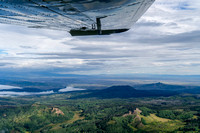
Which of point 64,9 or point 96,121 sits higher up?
point 64,9

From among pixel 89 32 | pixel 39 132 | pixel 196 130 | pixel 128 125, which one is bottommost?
pixel 39 132

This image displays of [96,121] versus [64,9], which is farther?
[96,121]

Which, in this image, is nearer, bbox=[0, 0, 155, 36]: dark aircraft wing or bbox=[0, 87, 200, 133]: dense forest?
bbox=[0, 0, 155, 36]: dark aircraft wing

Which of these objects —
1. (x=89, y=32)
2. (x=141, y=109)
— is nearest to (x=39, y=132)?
(x=141, y=109)

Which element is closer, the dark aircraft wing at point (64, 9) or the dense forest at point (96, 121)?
the dark aircraft wing at point (64, 9)

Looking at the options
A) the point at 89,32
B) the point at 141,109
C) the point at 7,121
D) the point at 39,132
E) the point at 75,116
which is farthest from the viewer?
the point at 75,116

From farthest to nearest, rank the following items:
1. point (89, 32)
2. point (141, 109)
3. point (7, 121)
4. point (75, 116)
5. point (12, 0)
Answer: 1. point (75, 116)
2. point (141, 109)
3. point (7, 121)
4. point (89, 32)
5. point (12, 0)

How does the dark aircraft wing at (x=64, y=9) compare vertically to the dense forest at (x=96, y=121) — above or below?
above

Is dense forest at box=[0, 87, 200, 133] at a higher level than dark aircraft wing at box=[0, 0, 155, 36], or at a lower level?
lower

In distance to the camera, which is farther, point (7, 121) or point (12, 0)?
point (7, 121)

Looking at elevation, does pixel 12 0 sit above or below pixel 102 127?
above

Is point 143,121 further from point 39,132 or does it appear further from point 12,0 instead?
point 12,0
